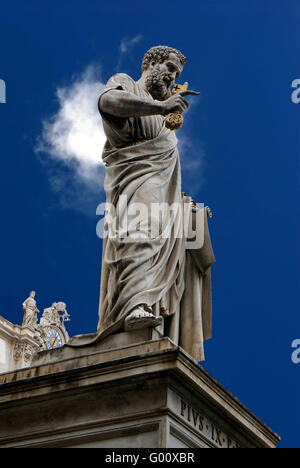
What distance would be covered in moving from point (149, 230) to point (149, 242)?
0.64 feet

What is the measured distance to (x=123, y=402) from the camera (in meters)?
7.99

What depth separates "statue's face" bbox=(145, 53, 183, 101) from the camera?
11.1 meters

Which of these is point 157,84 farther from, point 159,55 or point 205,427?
point 205,427

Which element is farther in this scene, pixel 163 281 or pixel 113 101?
pixel 113 101

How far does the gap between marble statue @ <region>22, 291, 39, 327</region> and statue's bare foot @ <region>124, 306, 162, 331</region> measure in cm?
4969

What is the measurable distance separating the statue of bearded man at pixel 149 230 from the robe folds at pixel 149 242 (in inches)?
0.5

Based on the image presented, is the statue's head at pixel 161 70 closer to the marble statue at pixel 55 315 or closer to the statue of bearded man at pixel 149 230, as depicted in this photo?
the statue of bearded man at pixel 149 230

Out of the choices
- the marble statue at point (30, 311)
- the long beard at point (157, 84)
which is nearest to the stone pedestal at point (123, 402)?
the long beard at point (157, 84)

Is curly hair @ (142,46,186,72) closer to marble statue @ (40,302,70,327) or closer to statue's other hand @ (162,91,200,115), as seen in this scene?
statue's other hand @ (162,91,200,115)

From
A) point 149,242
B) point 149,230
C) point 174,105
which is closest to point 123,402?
point 149,242
